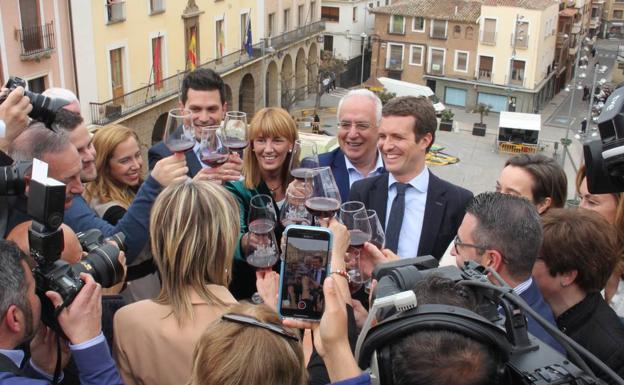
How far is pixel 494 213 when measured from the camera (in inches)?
127

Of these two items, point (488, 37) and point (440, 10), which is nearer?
point (488, 37)

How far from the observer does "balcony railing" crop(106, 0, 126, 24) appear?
73.2 ft

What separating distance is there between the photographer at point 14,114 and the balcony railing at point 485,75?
4159cm

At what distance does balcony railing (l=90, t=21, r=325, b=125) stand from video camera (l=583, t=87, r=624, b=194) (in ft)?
69.3

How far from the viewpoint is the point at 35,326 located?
8.85 feet

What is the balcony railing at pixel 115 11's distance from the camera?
22297 mm

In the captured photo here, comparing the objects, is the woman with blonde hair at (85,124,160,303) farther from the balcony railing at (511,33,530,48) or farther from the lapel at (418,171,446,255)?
the balcony railing at (511,33,530,48)

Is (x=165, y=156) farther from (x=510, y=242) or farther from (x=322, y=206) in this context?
(x=510, y=242)

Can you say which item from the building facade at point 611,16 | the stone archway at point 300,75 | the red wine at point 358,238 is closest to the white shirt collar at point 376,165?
the red wine at point 358,238

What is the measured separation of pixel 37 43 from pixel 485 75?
31.2 meters

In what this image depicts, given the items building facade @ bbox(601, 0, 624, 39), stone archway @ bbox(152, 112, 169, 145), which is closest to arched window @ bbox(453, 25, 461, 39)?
stone archway @ bbox(152, 112, 169, 145)

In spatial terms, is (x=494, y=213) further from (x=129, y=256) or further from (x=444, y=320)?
(x=129, y=256)

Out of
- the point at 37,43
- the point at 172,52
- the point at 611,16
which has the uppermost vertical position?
the point at 37,43

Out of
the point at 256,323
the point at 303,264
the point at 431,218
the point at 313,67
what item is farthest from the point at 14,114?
the point at 313,67
